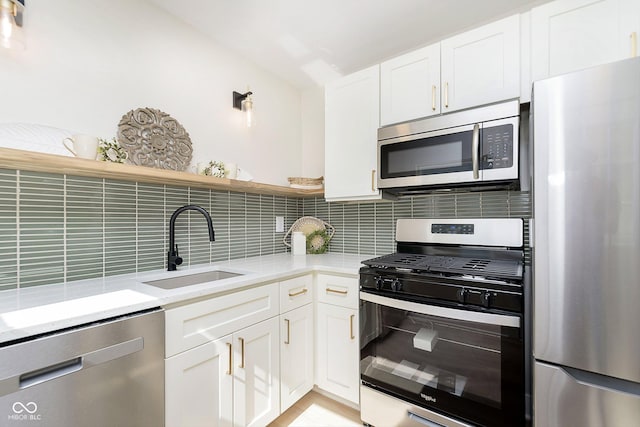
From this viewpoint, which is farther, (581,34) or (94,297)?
(581,34)

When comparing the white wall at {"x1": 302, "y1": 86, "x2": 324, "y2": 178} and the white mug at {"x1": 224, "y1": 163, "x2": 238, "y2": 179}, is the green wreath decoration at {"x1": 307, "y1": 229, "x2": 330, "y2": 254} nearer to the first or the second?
the white wall at {"x1": 302, "y1": 86, "x2": 324, "y2": 178}

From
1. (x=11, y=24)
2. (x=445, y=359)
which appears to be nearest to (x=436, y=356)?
(x=445, y=359)

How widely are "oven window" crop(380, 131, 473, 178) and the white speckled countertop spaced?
65 centimetres

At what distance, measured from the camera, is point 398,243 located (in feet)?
6.39

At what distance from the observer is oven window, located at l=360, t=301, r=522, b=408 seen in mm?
1181

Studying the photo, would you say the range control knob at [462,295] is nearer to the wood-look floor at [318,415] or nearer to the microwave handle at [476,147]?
the microwave handle at [476,147]

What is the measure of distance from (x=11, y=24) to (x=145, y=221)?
3.20ft

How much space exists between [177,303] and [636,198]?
63.9 inches

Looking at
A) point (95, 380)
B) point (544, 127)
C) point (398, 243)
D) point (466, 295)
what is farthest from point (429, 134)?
point (95, 380)

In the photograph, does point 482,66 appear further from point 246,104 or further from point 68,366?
point 68,366

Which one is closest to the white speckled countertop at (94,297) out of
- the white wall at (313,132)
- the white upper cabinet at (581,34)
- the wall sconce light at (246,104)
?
the wall sconce light at (246,104)

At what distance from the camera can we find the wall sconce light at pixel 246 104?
2.08m

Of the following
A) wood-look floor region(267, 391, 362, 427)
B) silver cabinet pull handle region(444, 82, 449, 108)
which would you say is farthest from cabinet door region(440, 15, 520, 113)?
wood-look floor region(267, 391, 362, 427)

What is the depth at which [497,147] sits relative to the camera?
4.58ft
